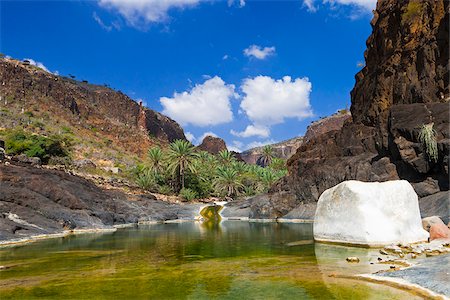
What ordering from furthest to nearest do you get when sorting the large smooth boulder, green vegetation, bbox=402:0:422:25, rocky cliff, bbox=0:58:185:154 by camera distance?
1. rocky cliff, bbox=0:58:185:154
2. green vegetation, bbox=402:0:422:25
3. the large smooth boulder

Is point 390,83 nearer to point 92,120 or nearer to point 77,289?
point 77,289

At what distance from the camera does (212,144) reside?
190625 millimetres

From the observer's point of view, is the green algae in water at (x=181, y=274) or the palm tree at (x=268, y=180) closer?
the green algae in water at (x=181, y=274)

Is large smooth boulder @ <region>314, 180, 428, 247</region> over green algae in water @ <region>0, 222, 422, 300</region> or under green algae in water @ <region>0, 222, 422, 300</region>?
over

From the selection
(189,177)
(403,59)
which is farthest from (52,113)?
(403,59)

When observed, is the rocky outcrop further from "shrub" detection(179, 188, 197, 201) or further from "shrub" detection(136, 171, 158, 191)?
"shrub" detection(136, 171, 158, 191)

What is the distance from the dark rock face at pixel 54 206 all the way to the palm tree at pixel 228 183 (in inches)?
1071

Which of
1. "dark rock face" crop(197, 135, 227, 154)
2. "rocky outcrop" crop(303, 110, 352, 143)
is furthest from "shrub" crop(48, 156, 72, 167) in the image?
"dark rock face" crop(197, 135, 227, 154)

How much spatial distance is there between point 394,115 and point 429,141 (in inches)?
247

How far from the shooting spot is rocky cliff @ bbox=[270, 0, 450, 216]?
1225 inches

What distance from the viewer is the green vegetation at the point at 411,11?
42.2 m

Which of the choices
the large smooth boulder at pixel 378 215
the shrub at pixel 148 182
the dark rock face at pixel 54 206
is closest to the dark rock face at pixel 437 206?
the large smooth boulder at pixel 378 215

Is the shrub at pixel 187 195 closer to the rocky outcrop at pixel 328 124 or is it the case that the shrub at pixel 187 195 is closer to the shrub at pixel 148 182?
the shrub at pixel 148 182

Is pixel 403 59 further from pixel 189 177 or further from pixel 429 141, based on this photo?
pixel 189 177
